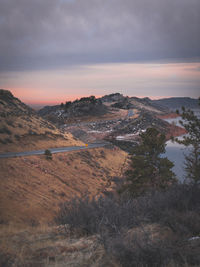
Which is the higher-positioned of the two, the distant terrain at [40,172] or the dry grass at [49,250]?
the dry grass at [49,250]

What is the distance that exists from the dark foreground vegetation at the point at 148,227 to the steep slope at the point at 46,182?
2.33 meters

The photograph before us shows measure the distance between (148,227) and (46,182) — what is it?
1575 cm

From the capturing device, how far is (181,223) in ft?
17.9

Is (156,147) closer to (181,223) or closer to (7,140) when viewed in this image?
(181,223)

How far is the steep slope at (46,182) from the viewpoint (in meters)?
14.1

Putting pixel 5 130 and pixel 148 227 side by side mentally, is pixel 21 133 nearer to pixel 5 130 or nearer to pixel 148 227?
pixel 5 130

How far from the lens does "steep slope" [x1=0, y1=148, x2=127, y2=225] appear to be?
14102 millimetres

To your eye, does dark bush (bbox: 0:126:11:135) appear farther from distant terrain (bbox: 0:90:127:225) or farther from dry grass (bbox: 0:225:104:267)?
dry grass (bbox: 0:225:104:267)

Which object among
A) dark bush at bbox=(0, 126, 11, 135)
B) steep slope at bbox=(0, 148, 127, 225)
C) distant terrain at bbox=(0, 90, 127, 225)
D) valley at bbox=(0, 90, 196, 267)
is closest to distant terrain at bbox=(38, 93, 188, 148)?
valley at bbox=(0, 90, 196, 267)

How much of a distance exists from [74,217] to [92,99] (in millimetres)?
89809

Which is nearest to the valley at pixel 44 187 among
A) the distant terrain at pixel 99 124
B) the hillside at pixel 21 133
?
the hillside at pixel 21 133

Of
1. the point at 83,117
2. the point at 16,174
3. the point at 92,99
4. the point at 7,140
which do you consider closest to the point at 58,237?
the point at 16,174

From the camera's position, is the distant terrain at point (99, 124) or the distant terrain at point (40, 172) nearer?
the distant terrain at point (40, 172)

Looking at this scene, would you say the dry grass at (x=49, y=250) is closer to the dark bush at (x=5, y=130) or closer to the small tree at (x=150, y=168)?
the small tree at (x=150, y=168)
